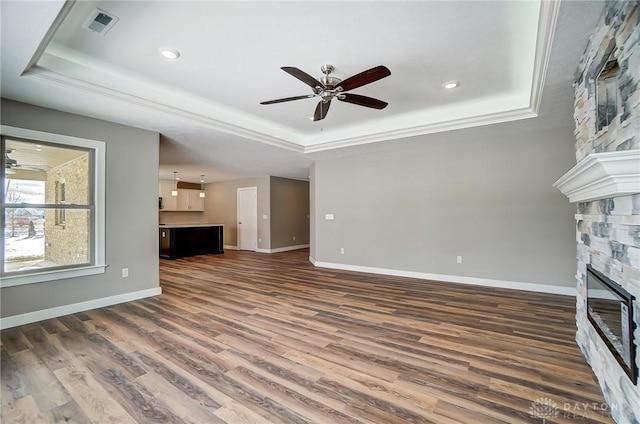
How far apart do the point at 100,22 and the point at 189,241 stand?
656 centimetres

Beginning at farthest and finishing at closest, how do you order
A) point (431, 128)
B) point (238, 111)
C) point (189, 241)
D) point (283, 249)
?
point (283, 249) < point (189, 241) < point (431, 128) < point (238, 111)

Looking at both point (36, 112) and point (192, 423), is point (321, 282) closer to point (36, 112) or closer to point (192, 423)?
point (192, 423)

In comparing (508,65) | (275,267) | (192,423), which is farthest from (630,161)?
(275,267)

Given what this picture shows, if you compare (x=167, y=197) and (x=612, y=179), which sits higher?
(x=167, y=197)

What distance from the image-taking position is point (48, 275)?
343 cm

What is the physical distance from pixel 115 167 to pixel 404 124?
4331 millimetres

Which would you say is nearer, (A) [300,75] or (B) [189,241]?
(A) [300,75]

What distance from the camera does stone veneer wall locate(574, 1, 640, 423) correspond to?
1482mm

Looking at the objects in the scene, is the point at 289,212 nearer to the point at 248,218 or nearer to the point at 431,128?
the point at 248,218

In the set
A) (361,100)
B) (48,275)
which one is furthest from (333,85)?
(48,275)

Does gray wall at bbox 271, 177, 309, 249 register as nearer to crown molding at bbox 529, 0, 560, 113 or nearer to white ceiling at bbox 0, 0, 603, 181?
white ceiling at bbox 0, 0, 603, 181

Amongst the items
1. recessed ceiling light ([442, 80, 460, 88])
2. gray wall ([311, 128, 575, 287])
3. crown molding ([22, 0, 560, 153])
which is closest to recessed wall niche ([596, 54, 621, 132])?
crown molding ([22, 0, 560, 153])

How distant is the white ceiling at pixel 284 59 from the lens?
7.27 feet

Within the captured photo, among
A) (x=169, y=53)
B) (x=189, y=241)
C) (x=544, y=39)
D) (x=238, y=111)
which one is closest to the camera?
(x=544, y=39)
